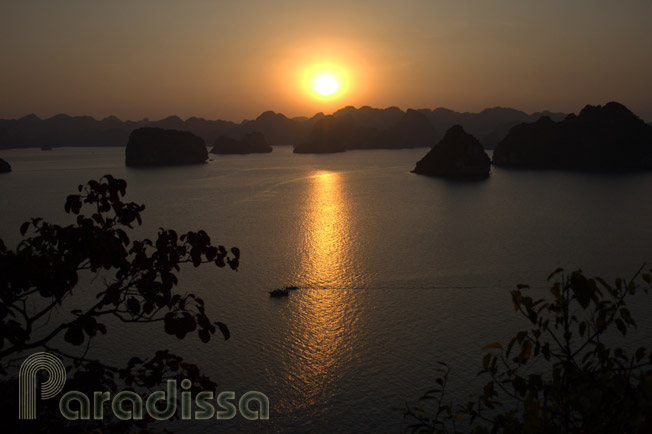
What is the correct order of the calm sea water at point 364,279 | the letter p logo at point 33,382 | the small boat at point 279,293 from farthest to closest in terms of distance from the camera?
the small boat at point 279,293 → the calm sea water at point 364,279 → the letter p logo at point 33,382

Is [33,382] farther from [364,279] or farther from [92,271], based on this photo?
[364,279]

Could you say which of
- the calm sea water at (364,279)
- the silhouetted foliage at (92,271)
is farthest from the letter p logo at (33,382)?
the calm sea water at (364,279)

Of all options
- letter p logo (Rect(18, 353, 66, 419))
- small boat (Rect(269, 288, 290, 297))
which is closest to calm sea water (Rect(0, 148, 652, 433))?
small boat (Rect(269, 288, 290, 297))

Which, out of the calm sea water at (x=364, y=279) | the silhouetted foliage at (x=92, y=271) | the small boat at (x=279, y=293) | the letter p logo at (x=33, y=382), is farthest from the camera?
the small boat at (x=279, y=293)

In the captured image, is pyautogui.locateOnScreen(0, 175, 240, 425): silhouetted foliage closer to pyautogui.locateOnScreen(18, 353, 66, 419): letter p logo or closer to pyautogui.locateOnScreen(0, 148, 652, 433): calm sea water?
pyautogui.locateOnScreen(18, 353, 66, 419): letter p logo

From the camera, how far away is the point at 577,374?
707 centimetres

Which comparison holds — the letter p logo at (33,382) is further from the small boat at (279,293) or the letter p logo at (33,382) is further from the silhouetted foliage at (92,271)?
the small boat at (279,293)

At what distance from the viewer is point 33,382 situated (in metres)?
7.68

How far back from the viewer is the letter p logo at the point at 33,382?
24.5 ft

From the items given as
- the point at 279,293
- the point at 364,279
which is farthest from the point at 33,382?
the point at 364,279

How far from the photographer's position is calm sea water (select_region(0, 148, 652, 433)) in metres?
30.7

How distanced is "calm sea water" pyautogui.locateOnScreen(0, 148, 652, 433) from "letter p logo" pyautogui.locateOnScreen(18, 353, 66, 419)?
791 inches

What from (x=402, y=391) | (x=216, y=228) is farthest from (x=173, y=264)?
(x=216, y=228)

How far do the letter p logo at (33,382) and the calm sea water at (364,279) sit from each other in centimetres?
2009
